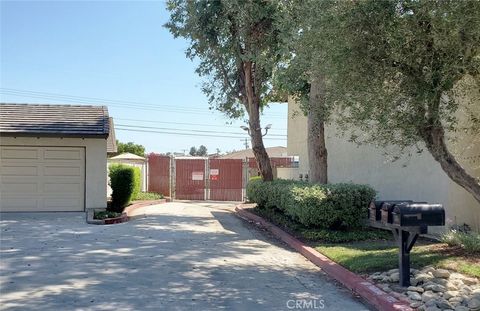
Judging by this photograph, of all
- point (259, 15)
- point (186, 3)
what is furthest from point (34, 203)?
point (259, 15)

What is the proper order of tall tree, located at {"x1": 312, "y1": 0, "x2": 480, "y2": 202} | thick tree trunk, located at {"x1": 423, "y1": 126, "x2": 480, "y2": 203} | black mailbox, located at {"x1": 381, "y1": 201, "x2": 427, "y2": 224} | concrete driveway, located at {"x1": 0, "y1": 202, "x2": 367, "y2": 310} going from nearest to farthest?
tall tree, located at {"x1": 312, "y1": 0, "x2": 480, "y2": 202}
concrete driveway, located at {"x1": 0, "y1": 202, "x2": 367, "y2": 310}
black mailbox, located at {"x1": 381, "y1": 201, "x2": 427, "y2": 224}
thick tree trunk, located at {"x1": 423, "y1": 126, "x2": 480, "y2": 203}

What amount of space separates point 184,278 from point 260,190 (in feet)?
32.7

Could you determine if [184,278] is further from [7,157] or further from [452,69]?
[7,157]

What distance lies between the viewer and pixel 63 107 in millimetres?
18969

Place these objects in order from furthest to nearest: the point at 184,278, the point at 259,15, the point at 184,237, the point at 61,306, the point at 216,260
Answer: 1. the point at 259,15
2. the point at 184,237
3. the point at 216,260
4. the point at 184,278
5. the point at 61,306

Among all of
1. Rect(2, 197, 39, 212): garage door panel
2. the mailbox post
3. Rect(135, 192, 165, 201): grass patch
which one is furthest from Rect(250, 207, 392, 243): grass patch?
Rect(135, 192, 165, 201): grass patch

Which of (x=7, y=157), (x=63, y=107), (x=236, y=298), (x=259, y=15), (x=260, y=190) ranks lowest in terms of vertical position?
(x=236, y=298)

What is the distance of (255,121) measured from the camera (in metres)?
18.5

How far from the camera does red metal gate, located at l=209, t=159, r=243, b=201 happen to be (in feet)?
86.4

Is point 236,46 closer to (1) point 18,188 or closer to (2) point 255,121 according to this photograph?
(2) point 255,121

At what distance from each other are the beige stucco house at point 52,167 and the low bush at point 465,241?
37.3 feet

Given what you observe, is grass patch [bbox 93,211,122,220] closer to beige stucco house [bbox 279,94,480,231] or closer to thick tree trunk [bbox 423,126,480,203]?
beige stucco house [bbox 279,94,480,231]

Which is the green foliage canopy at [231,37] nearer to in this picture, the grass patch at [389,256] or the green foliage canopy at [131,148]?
the grass patch at [389,256]

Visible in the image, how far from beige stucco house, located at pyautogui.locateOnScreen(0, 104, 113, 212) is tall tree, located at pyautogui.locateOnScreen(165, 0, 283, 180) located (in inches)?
176
